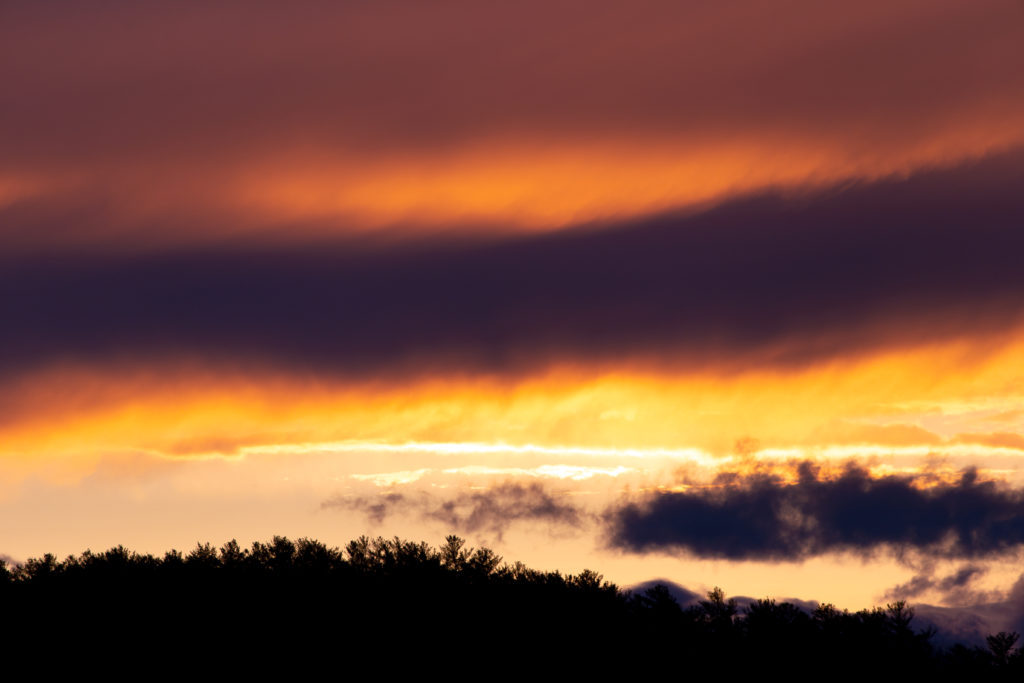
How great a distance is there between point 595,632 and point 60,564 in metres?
76.7

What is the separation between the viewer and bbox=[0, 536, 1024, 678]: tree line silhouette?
136000 mm

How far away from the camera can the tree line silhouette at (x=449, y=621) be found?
446ft

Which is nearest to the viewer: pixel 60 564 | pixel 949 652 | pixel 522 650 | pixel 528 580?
pixel 522 650

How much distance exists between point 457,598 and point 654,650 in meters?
24.0

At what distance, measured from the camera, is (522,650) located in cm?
13488

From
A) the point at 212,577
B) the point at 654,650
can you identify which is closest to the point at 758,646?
the point at 654,650

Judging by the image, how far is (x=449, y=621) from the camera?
455 ft

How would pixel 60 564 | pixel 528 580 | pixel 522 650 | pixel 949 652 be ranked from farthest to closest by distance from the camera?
pixel 60 564 → pixel 528 580 → pixel 949 652 → pixel 522 650

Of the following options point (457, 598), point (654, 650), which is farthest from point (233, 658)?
point (654, 650)

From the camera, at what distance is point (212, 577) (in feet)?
494

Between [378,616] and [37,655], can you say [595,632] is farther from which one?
[37,655]

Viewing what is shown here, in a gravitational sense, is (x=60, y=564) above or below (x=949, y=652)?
above

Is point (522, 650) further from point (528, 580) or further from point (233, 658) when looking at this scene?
point (233, 658)

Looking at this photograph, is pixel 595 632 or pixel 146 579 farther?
pixel 146 579
